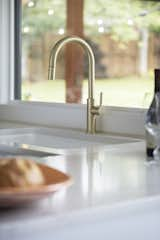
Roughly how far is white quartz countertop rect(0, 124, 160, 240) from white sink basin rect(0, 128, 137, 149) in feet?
1.22

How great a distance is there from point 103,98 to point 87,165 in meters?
0.99

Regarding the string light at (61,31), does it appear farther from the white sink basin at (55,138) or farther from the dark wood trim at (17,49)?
the white sink basin at (55,138)

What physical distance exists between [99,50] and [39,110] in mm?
439

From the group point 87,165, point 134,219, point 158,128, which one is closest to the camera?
point 134,219

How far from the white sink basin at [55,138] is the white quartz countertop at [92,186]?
0.37 metres

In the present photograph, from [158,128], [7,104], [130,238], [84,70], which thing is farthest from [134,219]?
[7,104]

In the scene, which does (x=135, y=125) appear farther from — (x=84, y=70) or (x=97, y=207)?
(x=97, y=207)

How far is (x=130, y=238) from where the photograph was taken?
117 cm

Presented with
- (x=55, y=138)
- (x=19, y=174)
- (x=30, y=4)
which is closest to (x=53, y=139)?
(x=55, y=138)

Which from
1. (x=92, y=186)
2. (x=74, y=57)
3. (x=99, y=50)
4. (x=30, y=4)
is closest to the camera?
(x=92, y=186)

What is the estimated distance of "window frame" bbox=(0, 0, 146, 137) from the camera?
2281 millimetres

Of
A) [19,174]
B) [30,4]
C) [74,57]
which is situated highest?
[30,4]

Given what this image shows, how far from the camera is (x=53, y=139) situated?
2.36m

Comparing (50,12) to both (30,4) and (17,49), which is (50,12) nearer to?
(30,4)
